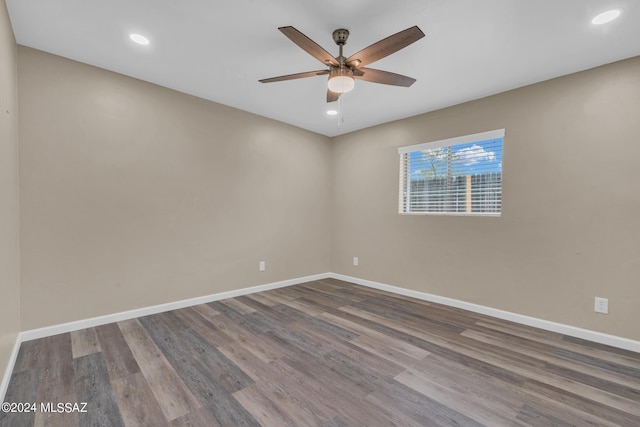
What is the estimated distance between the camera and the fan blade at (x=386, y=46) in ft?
5.69

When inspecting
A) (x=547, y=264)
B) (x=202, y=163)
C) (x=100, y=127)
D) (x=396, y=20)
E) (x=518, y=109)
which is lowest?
(x=547, y=264)

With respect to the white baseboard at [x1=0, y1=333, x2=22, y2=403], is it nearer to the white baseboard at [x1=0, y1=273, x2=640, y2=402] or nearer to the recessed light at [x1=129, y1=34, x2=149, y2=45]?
the white baseboard at [x1=0, y1=273, x2=640, y2=402]

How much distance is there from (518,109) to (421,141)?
44.7 inches

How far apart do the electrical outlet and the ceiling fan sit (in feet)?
8.72

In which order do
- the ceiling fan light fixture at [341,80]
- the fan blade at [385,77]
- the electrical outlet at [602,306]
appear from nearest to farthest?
1. the ceiling fan light fixture at [341,80]
2. the fan blade at [385,77]
3. the electrical outlet at [602,306]

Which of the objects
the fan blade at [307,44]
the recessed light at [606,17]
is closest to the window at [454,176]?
the recessed light at [606,17]

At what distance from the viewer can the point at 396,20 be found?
207 cm

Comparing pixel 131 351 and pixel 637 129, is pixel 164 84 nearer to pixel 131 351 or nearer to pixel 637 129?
pixel 131 351

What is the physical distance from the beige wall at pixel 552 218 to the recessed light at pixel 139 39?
10.4 ft

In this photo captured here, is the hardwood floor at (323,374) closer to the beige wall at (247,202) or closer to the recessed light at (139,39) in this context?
the beige wall at (247,202)

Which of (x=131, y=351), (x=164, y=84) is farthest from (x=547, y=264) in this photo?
(x=164, y=84)

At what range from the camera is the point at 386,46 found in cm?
190

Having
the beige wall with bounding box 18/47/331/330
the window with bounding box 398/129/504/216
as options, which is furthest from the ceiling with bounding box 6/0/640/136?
the window with bounding box 398/129/504/216

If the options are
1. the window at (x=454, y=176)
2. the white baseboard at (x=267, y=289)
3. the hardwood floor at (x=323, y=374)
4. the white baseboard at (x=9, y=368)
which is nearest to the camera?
the hardwood floor at (x=323, y=374)
